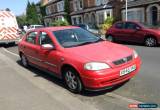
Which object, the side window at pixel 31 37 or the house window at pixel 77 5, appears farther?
the house window at pixel 77 5

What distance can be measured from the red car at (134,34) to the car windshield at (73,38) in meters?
7.09

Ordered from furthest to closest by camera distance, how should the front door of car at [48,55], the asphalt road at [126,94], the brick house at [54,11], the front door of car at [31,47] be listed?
the brick house at [54,11] < the front door of car at [31,47] < the front door of car at [48,55] < the asphalt road at [126,94]

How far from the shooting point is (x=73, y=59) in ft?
19.0

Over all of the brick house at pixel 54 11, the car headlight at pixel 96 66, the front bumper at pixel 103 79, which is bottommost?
the front bumper at pixel 103 79

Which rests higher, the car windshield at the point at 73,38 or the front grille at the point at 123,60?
the car windshield at the point at 73,38

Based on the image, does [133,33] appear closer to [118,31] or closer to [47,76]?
[118,31]

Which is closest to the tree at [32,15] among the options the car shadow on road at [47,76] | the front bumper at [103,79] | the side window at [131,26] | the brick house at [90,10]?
the brick house at [90,10]

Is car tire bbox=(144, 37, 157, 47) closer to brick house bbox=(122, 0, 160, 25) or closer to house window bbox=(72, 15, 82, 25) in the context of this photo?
brick house bbox=(122, 0, 160, 25)

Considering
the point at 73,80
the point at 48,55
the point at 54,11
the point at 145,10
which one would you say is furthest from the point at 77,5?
the point at 73,80

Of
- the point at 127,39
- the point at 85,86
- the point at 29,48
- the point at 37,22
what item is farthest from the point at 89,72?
the point at 37,22

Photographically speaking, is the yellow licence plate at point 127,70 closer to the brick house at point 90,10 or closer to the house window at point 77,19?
the brick house at point 90,10

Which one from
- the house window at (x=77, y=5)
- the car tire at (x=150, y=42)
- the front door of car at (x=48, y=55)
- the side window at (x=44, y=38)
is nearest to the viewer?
the front door of car at (x=48, y=55)

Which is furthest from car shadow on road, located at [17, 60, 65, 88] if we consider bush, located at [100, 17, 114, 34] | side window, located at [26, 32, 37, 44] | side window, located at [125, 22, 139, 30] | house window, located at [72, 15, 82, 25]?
house window, located at [72, 15, 82, 25]

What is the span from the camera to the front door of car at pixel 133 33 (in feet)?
46.4
